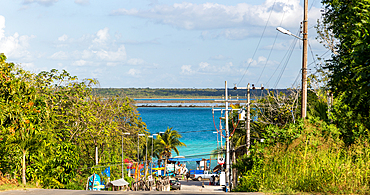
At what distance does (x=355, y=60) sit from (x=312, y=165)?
12.1 feet

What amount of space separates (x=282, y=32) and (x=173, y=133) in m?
44.4

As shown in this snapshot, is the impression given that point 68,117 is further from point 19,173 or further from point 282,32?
point 282,32

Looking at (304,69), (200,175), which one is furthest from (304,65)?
(200,175)

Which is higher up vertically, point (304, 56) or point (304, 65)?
point (304, 56)

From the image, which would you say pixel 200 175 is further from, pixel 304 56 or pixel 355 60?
pixel 355 60

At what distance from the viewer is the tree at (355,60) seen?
22.1ft

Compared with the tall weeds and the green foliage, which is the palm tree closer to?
the green foliage

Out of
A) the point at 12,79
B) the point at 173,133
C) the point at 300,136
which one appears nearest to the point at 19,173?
the point at 12,79

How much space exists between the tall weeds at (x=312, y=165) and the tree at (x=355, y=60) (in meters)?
1.13

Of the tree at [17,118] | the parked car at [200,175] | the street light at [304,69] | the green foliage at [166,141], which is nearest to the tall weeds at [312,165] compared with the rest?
the street light at [304,69]

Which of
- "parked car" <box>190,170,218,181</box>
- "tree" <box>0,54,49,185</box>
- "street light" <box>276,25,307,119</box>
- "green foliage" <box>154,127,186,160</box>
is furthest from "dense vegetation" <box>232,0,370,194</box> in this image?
"parked car" <box>190,170,218,181</box>

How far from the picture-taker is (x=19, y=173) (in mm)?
13016

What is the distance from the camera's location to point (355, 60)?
22.3 ft

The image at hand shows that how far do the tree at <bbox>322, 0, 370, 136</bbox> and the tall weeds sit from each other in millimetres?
1134
